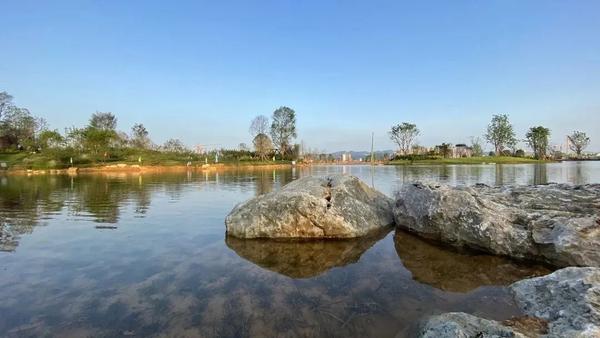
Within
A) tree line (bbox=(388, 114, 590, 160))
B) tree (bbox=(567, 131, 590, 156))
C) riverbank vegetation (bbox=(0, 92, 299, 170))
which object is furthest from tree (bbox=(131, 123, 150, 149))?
tree (bbox=(567, 131, 590, 156))

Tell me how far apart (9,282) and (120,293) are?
1.93 m

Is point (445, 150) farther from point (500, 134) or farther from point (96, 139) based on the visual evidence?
point (96, 139)

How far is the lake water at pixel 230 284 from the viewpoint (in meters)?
3.63

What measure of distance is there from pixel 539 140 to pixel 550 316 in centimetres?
10588

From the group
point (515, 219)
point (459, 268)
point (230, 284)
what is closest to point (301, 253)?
point (230, 284)

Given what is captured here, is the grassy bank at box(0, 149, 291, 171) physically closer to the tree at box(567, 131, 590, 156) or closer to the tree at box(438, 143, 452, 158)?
the tree at box(438, 143, 452, 158)

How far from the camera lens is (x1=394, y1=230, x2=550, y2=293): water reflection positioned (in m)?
4.82

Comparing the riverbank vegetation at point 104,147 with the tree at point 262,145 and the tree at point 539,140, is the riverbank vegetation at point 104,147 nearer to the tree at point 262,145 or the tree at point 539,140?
the tree at point 262,145

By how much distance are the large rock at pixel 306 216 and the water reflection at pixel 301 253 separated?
31 centimetres

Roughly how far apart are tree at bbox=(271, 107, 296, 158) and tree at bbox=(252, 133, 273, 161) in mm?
5266

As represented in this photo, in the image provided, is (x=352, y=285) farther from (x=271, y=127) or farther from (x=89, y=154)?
(x=271, y=127)

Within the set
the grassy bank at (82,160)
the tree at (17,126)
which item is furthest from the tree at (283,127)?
the tree at (17,126)

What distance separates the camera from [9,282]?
4887 millimetres

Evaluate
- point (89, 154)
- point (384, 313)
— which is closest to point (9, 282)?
A: point (384, 313)
